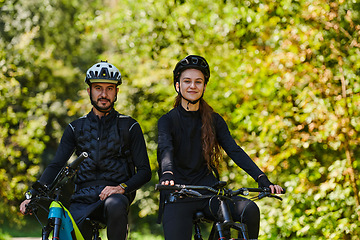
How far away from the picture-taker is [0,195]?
32.2ft

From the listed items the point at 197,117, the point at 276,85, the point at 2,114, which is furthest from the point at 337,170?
the point at 2,114

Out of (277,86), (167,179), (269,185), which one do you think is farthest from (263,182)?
(277,86)

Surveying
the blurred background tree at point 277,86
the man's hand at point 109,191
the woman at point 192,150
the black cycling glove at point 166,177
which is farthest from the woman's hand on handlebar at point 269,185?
the blurred background tree at point 277,86

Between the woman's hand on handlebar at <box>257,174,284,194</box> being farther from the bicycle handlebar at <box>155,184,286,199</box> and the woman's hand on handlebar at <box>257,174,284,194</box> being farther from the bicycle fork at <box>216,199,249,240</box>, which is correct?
the bicycle fork at <box>216,199,249,240</box>

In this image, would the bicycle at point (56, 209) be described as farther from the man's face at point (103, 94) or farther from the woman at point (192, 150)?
the man's face at point (103, 94)

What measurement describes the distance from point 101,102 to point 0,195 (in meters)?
6.56

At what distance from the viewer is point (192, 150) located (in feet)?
12.9

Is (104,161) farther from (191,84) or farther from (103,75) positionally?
(191,84)

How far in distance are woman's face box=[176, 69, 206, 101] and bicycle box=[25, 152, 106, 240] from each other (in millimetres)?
1128

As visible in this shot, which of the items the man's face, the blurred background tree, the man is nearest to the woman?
the man

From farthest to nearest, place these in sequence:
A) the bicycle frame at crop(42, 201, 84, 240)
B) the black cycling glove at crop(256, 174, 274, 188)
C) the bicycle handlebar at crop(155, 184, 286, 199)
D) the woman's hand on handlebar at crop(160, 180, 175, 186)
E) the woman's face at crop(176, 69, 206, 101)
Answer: the woman's face at crop(176, 69, 206, 101) < the black cycling glove at crop(256, 174, 274, 188) < the bicycle frame at crop(42, 201, 84, 240) < the woman's hand on handlebar at crop(160, 180, 175, 186) < the bicycle handlebar at crop(155, 184, 286, 199)

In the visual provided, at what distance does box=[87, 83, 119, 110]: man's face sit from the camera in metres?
4.49

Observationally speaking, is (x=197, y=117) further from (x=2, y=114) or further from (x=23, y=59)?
(x=23, y=59)

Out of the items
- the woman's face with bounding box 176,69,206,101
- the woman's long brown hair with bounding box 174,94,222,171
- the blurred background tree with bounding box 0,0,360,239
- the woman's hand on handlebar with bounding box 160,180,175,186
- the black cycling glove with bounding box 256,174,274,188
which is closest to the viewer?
the woman's hand on handlebar with bounding box 160,180,175,186
